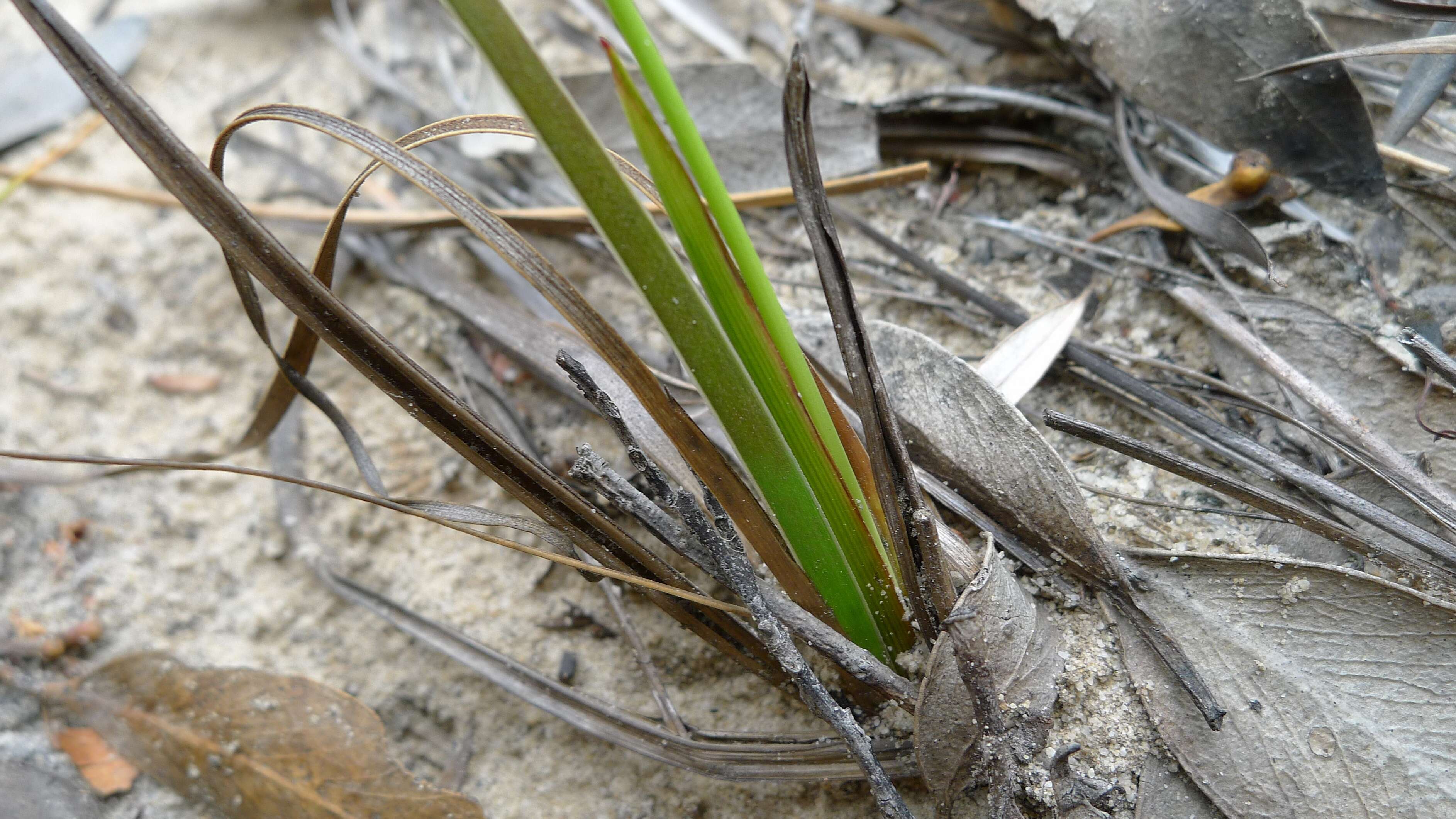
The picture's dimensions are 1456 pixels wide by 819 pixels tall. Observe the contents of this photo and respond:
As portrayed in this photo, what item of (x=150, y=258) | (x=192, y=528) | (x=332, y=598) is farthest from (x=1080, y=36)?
(x=150, y=258)

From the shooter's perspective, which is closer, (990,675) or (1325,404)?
(990,675)

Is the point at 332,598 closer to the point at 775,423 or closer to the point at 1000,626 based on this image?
the point at 775,423

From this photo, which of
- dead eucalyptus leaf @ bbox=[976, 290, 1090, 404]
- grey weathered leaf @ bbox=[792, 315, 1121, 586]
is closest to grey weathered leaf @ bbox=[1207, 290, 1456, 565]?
dead eucalyptus leaf @ bbox=[976, 290, 1090, 404]

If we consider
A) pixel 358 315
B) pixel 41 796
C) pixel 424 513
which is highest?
pixel 358 315

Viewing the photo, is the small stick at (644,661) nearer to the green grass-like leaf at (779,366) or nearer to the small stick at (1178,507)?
the green grass-like leaf at (779,366)

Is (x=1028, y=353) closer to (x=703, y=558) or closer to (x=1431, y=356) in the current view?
(x=1431, y=356)

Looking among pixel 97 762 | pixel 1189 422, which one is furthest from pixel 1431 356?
pixel 97 762

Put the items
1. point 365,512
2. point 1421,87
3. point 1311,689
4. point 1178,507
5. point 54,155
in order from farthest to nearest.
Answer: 1. point 54,155
2. point 365,512
3. point 1421,87
4. point 1178,507
5. point 1311,689

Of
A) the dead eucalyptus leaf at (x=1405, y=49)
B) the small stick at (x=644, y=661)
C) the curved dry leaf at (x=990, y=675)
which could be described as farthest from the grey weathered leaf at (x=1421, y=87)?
the small stick at (x=644, y=661)

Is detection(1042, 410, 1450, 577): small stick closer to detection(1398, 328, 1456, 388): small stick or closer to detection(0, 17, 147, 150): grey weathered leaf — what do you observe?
detection(1398, 328, 1456, 388): small stick
